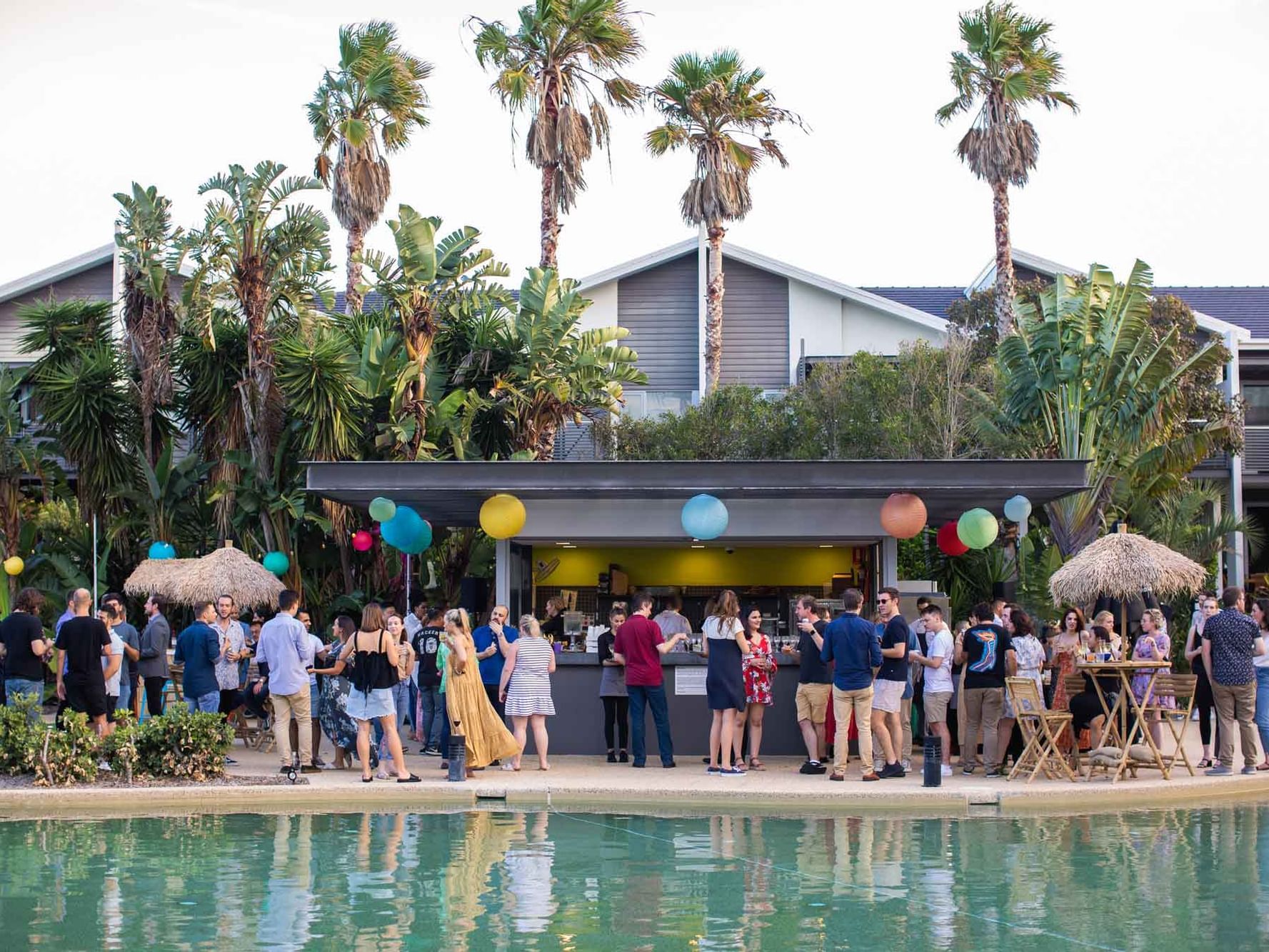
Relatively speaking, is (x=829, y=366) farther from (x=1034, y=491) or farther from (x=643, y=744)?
(x=643, y=744)

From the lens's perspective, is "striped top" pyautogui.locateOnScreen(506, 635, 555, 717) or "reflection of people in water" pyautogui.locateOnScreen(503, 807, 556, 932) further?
"striped top" pyautogui.locateOnScreen(506, 635, 555, 717)

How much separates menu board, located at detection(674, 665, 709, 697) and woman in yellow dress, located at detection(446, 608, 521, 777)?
2248mm

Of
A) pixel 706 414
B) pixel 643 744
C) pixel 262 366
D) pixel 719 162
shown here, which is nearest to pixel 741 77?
pixel 719 162

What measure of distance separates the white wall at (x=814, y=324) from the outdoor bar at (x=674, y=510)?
1119cm

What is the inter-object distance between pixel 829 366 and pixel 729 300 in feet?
19.4

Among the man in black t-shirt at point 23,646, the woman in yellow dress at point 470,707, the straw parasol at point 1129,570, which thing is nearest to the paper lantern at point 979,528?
the straw parasol at point 1129,570

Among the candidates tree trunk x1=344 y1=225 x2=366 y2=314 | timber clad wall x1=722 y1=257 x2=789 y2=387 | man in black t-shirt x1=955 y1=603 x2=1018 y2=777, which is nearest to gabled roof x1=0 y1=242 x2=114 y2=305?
tree trunk x1=344 y1=225 x2=366 y2=314

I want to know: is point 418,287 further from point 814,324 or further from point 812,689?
point 814,324

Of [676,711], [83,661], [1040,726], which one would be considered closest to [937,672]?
[1040,726]

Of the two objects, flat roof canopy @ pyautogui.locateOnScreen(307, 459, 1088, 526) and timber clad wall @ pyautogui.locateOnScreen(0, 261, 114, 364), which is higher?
timber clad wall @ pyautogui.locateOnScreen(0, 261, 114, 364)

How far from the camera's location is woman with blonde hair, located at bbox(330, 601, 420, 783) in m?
13.5

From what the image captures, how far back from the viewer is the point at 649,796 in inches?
500

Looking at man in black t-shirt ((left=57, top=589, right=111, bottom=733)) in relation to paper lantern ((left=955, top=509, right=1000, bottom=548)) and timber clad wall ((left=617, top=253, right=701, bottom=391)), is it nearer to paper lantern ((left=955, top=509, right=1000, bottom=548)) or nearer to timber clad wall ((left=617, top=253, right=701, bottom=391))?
paper lantern ((left=955, top=509, right=1000, bottom=548))

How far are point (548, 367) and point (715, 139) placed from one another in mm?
9277
